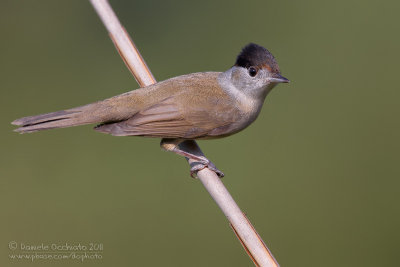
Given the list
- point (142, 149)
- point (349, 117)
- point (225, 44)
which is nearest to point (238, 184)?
point (142, 149)

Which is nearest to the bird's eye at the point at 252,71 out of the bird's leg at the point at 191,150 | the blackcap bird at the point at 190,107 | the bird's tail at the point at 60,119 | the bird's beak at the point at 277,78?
the blackcap bird at the point at 190,107

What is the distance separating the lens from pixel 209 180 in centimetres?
298

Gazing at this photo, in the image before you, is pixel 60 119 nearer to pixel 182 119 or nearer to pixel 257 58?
pixel 182 119

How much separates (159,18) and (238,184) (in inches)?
77.0

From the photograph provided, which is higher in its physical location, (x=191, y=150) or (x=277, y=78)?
(x=191, y=150)

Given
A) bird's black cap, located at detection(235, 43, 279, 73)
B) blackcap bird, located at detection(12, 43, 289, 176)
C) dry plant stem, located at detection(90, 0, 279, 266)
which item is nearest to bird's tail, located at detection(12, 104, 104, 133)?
blackcap bird, located at detection(12, 43, 289, 176)

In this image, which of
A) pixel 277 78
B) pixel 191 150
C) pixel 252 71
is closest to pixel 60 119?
pixel 191 150

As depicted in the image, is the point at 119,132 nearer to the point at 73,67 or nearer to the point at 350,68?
the point at 73,67

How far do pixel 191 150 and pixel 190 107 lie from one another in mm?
319

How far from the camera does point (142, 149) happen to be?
4730 mm

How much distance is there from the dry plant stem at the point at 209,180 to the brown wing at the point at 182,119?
0.22m

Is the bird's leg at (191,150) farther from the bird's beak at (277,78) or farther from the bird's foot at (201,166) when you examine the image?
the bird's beak at (277,78)

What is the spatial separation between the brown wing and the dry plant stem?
0.22 meters

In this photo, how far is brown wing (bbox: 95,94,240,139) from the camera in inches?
125
